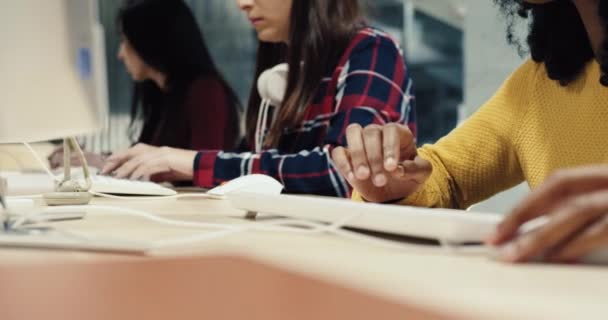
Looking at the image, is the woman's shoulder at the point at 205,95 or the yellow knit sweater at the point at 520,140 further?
the woman's shoulder at the point at 205,95

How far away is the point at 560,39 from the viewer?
1.17m

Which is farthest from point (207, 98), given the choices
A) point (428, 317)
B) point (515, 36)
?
Answer: point (428, 317)

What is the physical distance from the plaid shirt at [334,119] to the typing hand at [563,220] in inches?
38.1

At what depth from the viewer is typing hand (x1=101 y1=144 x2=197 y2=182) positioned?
1.48 metres

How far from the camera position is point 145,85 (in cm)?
251

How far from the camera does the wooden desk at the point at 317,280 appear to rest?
328 millimetres

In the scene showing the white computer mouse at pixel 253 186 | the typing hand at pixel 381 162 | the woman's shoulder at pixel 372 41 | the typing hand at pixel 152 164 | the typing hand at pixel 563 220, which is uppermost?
the woman's shoulder at pixel 372 41

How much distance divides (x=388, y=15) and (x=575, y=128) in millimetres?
2846

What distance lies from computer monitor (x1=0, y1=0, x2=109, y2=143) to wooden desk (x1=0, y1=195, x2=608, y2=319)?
0.99 ft

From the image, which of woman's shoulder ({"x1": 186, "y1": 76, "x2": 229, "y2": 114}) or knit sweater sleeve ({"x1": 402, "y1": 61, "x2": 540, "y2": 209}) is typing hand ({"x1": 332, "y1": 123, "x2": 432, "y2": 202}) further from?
woman's shoulder ({"x1": 186, "y1": 76, "x2": 229, "y2": 114})

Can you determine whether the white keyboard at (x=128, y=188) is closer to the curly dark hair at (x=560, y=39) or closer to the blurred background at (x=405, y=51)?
the curly dark hair at (x=560, y=39)

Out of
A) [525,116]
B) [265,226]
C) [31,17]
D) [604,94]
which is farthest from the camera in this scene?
[525,116]

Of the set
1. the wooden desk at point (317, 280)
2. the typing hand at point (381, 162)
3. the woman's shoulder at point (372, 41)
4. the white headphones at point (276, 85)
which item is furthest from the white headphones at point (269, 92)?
the wooden desk at point (317, 280)

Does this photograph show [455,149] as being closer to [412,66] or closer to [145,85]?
[145,85]
